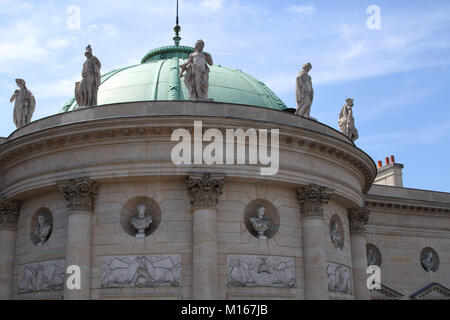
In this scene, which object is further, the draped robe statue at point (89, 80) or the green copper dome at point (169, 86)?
the green copper dome at point (169, 86)

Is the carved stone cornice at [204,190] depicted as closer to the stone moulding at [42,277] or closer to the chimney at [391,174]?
the stone moulding at [42,277]

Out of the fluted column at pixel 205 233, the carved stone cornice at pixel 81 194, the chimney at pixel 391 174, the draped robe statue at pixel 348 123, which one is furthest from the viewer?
the chimney at pixel 391 174

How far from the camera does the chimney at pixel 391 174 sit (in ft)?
149

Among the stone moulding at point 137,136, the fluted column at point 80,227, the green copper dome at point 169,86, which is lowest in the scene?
Result: the fluted column at point 80,227

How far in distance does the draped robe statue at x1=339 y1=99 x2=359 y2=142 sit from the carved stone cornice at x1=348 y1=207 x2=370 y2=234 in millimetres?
4126

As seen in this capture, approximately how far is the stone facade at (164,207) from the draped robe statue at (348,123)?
4336 mm

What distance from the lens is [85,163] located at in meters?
25.9

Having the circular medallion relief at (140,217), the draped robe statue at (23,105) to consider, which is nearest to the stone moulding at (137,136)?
the circular medallion relief at (140,217)

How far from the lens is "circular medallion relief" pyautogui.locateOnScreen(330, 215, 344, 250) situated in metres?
28.7

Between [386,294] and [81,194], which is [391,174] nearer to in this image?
[386,294]

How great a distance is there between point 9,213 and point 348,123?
1718 centimetres

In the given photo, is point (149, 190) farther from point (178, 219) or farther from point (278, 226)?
point (278, 226)

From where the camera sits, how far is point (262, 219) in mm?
26047

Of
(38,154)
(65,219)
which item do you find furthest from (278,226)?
(38,154)
